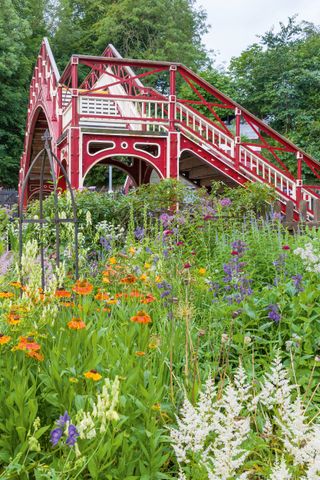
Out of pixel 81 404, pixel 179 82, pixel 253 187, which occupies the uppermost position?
pixel 179 82

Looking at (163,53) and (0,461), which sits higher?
(163,53)

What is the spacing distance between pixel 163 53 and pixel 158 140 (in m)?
28.1

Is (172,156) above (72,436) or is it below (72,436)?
above

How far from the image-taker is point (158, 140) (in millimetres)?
13172

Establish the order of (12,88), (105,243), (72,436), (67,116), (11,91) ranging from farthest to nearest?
1. (12,88)
2. (11,91)
3. (67,116)
4. (105,243)
5. (72,436)

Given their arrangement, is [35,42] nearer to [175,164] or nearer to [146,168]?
[146,168]

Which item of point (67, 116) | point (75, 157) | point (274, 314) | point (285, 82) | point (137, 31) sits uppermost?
point (137, 31)

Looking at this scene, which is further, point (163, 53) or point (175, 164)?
point (163, 53)

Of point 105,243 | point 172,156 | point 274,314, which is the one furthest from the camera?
point 172,156

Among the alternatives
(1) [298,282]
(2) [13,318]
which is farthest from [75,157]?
(2) [13,318]

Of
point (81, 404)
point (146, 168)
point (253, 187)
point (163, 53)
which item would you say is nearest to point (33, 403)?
point (81, 404)

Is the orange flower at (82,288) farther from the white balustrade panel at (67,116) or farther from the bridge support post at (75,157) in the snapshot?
the white balustrade panel at (67,116)

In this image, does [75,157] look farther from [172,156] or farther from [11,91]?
[11,91]

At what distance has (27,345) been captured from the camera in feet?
8.11
